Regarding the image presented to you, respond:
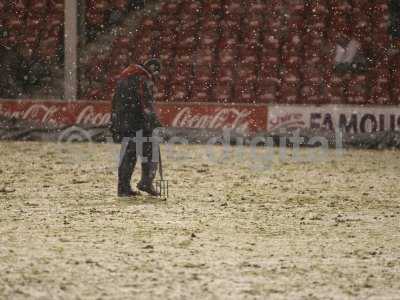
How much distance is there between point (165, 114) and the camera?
18094 millimetres

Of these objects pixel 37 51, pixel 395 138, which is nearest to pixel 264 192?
pixel 395 138

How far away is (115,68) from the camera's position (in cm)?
2159

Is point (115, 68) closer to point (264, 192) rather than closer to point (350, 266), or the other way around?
point (264, 192)

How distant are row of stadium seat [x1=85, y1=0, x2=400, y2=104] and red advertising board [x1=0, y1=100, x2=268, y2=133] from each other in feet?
9.84

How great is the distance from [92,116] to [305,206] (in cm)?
964

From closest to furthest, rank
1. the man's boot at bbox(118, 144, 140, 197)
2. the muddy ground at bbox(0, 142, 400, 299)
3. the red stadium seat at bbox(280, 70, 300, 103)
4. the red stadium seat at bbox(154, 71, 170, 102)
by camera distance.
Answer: the muddy ground at bbox(0, 142, 400, 299) < the man's boot at bbox(118, 144, 140, 197) < the red stadium seat at bbox(280, 70, 300, 103) < the red stadium seat at bbox(154, 71, 170, 102)

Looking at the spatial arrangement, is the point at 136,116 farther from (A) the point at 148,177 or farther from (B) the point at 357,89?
(B) the point at 357,89

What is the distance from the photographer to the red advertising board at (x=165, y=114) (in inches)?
696

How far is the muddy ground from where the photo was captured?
579 centimetres

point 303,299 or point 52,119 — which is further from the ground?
point 52,119

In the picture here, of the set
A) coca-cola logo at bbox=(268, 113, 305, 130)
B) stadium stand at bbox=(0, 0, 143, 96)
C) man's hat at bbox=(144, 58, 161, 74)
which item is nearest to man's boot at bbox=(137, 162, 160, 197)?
man's hat at bbox=(144, 58, 161, 74)

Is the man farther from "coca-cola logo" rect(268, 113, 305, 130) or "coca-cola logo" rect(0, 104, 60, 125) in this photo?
"coca-cola logo" rect(0, 104, 60, 125)

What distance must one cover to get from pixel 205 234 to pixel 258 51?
45.8 feet

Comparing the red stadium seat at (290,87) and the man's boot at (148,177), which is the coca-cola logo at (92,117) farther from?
the man's boot at (148,177)
